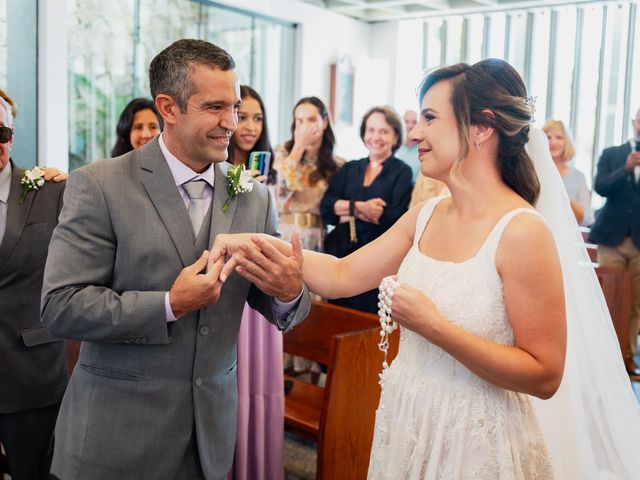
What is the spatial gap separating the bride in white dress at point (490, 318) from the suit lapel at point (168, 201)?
99 mm

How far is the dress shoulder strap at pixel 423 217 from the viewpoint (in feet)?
6.81

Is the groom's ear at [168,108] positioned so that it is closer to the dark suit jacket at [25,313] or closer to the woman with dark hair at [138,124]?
the dark suit jacket at [25,313]

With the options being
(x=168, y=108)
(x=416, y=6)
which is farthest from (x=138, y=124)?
(x=416, y=6)

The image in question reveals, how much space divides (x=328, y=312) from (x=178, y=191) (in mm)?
1632

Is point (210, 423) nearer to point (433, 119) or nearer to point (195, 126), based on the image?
Answer: point (195, 126)

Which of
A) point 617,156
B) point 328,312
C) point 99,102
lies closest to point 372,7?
point 99,102

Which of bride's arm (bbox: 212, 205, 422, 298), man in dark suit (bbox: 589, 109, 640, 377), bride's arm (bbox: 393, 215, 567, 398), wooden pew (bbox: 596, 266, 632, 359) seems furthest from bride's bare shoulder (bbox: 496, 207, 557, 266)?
man in dark suit (bbox: 589, 109, 640, 377)

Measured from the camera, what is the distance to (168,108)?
1.94m

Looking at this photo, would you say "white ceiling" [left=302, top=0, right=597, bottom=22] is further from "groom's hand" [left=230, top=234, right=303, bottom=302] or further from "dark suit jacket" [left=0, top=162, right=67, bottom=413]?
"groom's hand" [left=230, top=234, right=303, bottom=302]

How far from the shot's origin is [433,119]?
192cm

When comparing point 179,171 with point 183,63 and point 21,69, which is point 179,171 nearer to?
point 183,63

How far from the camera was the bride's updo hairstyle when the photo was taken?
1.87 meters

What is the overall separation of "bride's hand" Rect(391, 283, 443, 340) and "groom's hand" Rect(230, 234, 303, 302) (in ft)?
1.03

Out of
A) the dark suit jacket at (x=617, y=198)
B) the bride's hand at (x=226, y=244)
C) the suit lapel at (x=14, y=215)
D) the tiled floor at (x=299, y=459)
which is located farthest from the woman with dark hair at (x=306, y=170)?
the bride's hand at (x=226, y=244)
